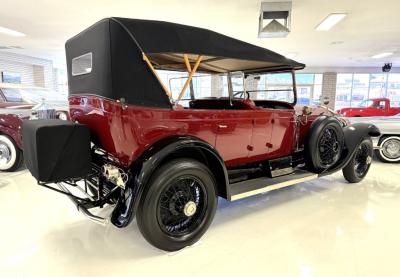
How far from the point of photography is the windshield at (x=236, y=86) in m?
3.46

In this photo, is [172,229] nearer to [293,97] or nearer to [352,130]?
[293,97]

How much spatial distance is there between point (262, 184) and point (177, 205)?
1.12 metres

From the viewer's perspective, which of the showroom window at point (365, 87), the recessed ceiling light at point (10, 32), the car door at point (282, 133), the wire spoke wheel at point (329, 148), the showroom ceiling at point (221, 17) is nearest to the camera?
the car door at point (282, 133)

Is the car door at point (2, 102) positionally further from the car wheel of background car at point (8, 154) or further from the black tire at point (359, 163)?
the black tire at point (359, 163)

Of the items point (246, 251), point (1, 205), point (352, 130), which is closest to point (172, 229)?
point (246, 251)

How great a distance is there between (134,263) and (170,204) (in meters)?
0.56

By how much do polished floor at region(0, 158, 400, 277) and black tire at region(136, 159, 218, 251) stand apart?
14 centimetres

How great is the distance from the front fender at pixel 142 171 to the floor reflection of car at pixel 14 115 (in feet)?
12.3

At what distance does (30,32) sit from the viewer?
24.6 ft

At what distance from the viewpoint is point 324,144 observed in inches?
146

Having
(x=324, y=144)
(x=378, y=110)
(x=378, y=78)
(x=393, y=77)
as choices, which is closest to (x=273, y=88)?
(x=324, y=144)

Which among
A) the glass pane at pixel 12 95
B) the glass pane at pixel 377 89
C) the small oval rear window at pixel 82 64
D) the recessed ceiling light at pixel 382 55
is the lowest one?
the glass pane at pixel 12 95

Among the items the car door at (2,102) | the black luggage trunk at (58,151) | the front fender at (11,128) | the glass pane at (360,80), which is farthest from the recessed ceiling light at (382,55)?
the car door at (2,102)

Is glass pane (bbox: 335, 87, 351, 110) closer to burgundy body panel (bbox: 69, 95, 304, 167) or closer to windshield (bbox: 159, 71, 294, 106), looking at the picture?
windshield (bbox: 159, 71, 294, 106)
